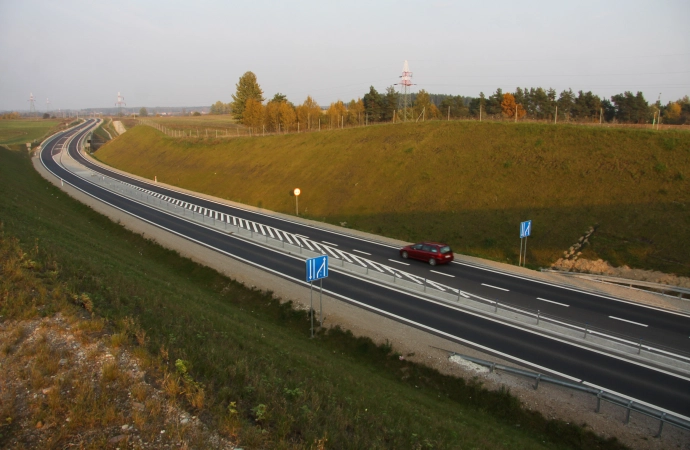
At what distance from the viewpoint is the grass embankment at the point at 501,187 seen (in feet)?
82.8

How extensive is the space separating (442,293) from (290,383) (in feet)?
43.0

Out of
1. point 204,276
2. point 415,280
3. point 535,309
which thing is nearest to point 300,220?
point 204,276

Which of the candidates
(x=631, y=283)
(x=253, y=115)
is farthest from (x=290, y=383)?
(x=253, y=115)

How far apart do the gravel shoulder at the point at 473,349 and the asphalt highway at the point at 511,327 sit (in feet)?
2.89

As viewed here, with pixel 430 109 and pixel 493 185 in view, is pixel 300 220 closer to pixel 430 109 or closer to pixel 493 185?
pixel 493 185

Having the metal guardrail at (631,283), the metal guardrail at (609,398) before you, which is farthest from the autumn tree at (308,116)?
the metal guardrail at (609,398)

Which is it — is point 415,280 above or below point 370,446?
below

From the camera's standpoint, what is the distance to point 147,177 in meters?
68.6

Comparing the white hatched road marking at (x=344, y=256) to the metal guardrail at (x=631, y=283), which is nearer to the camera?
the metal guardrail at (x=631, y=283)

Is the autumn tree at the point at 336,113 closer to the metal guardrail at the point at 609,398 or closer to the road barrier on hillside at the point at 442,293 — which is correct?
the road barrier on hillside at the point at 442,293

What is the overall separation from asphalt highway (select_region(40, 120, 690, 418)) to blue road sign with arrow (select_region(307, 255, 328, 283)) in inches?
135

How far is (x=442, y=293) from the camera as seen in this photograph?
21.0 meters

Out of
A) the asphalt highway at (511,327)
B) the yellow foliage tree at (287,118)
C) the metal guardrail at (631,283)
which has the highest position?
the yellow foliage tree at (287,118)

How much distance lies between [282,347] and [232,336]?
188 cm
